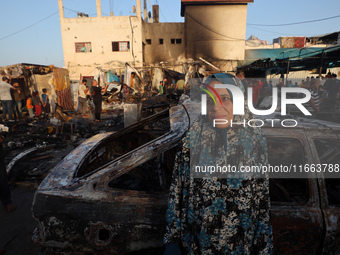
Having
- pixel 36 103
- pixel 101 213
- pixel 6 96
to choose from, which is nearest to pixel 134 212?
pixel 101 213

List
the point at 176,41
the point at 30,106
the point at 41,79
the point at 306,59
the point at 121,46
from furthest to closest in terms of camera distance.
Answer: the point at 176,41, the point at 121,46, the point at 41,79, the point at 30,106, the point at 306,59

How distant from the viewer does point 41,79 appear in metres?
14.1

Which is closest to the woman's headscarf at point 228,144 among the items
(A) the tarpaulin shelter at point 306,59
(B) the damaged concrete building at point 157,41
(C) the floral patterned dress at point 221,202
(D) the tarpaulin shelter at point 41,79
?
(C) the floral patterned dress at point 221,202

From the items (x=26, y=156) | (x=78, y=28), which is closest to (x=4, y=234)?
(x=26, y=156)

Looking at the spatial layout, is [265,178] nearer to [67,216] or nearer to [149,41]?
[67,216]

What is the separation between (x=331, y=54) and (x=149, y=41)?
19301 millimetres

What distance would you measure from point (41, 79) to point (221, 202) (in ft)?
53.3

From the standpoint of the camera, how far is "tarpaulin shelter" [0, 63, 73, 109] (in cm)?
1264

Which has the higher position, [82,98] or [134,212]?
[82,98]

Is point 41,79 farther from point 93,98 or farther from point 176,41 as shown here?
point 176,41

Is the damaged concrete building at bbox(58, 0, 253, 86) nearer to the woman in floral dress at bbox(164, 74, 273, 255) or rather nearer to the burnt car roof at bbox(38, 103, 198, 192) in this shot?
the burnt car roof at bbox(38, 103, 198, 192)

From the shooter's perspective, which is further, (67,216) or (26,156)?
(26,156)

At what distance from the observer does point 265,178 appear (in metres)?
1.24

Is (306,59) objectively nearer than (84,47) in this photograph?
Yes
